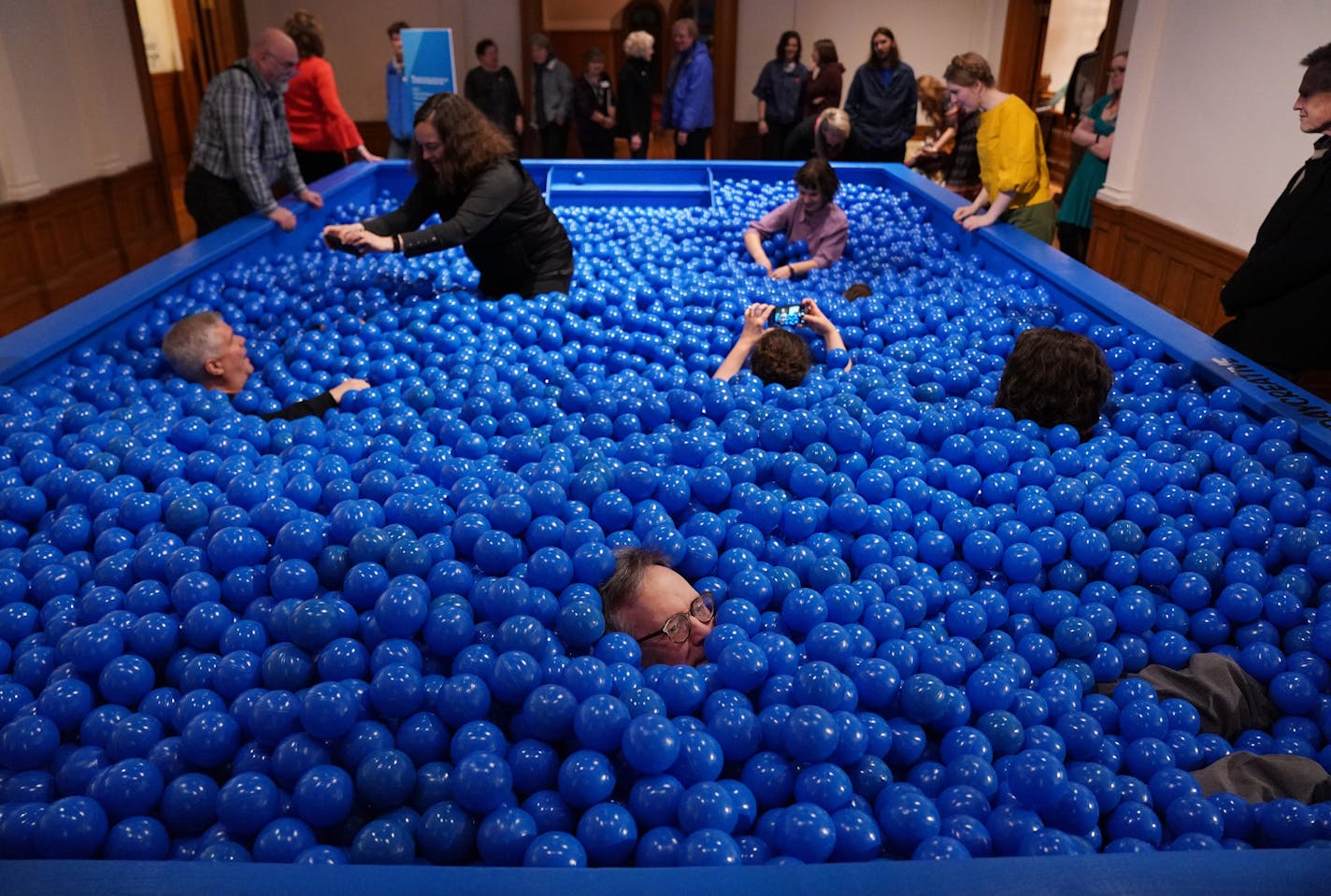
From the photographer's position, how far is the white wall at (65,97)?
16.1 feet

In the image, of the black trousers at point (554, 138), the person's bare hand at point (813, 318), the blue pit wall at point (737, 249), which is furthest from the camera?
the black trousers at point (554, 138)

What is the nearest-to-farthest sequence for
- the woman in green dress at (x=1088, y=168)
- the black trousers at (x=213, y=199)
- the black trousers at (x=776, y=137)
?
the black trousers at (x=213, y=199), the woman in green dress at (x=1088, y=168), the black trousers at (x=776, y=137)

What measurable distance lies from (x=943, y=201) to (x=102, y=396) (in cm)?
389

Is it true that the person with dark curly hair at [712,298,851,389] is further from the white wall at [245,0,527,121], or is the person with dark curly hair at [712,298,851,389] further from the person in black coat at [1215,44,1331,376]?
the white wall at [245,0,527,121]

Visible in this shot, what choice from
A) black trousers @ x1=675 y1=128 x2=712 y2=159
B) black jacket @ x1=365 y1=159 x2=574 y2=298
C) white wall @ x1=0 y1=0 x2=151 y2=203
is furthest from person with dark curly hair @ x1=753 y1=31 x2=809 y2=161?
white wall @ x1=0 y1=0 x2=151 y2=203

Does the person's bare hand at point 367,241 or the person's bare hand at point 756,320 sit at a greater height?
the person's bare hand at point 367,241

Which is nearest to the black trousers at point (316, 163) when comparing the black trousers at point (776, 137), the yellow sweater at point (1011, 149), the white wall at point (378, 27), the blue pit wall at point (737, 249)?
the blue pit wall at point (737, 249)

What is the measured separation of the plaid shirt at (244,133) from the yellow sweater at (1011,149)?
123 inches

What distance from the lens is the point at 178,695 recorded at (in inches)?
61.1

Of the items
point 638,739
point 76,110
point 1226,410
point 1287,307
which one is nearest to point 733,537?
point 638,739

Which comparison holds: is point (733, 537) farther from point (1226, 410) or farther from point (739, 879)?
point (1226, 410)

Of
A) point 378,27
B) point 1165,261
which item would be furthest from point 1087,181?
point 378,27

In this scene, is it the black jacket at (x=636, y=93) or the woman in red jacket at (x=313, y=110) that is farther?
the black jacket at (x=636, y=93)

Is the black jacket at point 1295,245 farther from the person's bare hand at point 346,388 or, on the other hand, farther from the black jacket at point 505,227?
the person's bare hand at point 346,388
